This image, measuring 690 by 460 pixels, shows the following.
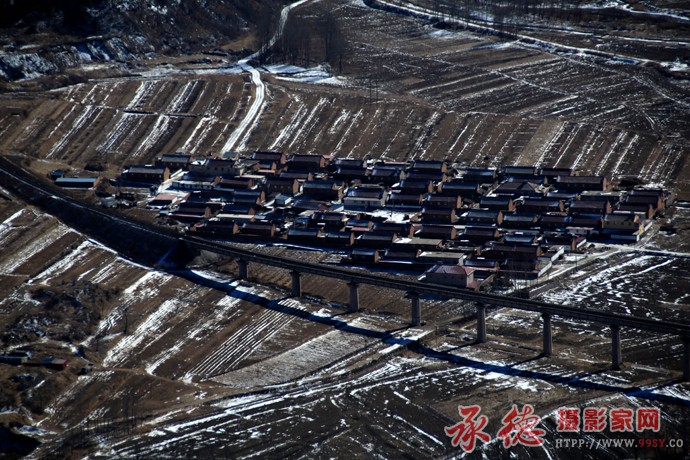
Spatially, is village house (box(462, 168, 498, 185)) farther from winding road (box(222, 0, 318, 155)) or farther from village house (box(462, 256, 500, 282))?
winding road (box(222, 0, 318, 155))

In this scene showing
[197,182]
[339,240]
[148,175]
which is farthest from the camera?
[148,175]

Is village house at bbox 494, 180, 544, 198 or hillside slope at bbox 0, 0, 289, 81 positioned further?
hillside slope at bbox 0, 0, 289, 81

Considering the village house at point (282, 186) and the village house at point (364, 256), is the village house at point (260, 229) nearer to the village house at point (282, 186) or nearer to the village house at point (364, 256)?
the village house at point (364, 256)

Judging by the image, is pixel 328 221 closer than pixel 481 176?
Yes

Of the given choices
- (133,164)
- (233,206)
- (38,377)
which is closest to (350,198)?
(233,206)

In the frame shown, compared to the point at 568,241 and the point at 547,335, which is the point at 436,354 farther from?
the point at 568,241

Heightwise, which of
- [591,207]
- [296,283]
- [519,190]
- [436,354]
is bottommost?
[519,190]

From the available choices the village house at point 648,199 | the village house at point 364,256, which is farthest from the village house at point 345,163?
the village house at point 648,199

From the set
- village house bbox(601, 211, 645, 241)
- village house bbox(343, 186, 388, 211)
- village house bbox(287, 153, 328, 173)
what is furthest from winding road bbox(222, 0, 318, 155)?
village house bbox(601, 211, 645, 241)

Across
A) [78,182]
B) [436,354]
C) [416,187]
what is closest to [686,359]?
[436,354]
